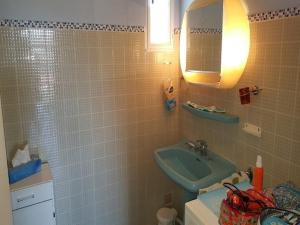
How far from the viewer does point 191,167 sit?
6.41 ft

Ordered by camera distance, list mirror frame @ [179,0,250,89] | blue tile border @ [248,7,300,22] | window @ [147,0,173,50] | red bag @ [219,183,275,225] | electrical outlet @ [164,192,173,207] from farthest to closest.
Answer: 1. electrical outlet @ [164,192,173,207]
2. window @ [147,0,173,50]
3. mirror frame @ [179,0,250,89]
4. blue tile border @ [248,7,300,22]
5. red bag @ [219,183,275,225]

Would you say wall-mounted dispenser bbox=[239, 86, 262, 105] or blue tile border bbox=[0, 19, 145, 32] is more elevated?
blue tile border bbox=[0, 19, 145, 32]

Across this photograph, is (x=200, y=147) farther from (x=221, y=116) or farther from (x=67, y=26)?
(x=67, y=26)

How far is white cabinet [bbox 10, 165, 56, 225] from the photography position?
1.52 m

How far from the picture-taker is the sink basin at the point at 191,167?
1561mm

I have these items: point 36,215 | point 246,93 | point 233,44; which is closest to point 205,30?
point 233,44

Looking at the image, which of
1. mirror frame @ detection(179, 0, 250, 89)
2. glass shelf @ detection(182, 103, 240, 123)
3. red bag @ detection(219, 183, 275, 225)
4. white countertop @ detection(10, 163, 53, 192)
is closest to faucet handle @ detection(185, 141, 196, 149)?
glass shelf @ detection(182, 103, 240, 123)

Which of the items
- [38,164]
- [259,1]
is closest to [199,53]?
[259,1]

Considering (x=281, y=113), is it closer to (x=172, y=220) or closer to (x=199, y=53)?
(x=199, y=53)

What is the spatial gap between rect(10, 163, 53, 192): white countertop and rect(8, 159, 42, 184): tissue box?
0.02m

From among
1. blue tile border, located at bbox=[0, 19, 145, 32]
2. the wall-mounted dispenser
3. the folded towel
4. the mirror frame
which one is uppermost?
blue tile border, located at bbox=[0, 19, 145, 32]

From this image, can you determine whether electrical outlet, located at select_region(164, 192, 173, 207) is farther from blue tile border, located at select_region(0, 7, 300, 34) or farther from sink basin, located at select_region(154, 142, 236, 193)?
blue tile border, located at select_region(0, 7, 300, 34)

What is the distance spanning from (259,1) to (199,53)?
52 cm

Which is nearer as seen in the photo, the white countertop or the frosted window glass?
the white countertop
